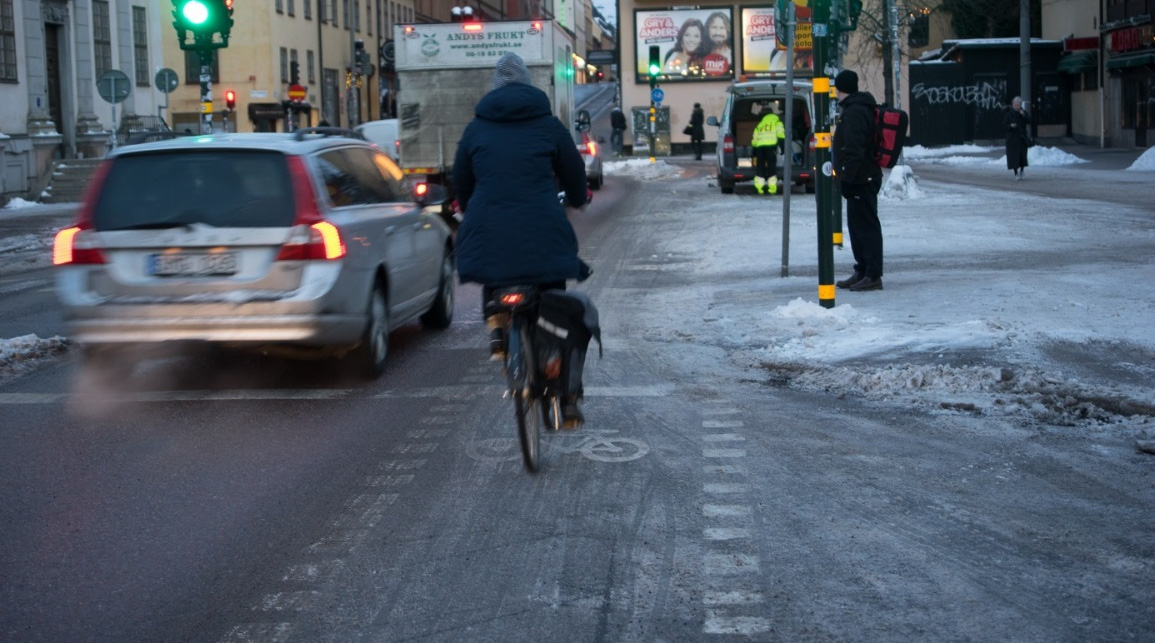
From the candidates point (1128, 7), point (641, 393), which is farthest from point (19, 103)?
point (1128, 7)

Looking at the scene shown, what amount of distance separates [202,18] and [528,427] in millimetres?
12503

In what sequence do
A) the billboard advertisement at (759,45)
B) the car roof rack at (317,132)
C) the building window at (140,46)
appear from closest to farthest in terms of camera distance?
the car roof rack at (317,132), the building window at (140,46), the billboard advertisement at (759,45)

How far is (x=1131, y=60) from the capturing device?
141 feet

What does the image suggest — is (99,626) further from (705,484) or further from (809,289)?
(809,289)

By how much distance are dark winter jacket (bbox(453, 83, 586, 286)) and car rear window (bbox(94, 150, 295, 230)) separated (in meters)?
2.45

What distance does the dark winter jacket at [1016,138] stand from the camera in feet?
98.6

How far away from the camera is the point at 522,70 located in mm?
6930

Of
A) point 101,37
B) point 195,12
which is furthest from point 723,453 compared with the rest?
point 101,37

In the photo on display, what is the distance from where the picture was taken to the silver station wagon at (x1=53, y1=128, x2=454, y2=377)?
8797 millimetres

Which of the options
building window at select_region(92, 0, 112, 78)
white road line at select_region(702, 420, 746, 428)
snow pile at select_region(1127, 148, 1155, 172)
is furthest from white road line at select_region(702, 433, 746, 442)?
building window at select_region(92, 0, 112, 78)

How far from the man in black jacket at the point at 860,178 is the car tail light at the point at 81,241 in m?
6.31

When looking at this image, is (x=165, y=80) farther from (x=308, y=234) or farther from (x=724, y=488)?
(x=724, y=488)

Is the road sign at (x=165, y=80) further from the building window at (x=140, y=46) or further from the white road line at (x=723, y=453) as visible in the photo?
the white road line at (x=723, y=453)

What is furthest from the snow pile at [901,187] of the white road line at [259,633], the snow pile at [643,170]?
the white road line at [259,633]
